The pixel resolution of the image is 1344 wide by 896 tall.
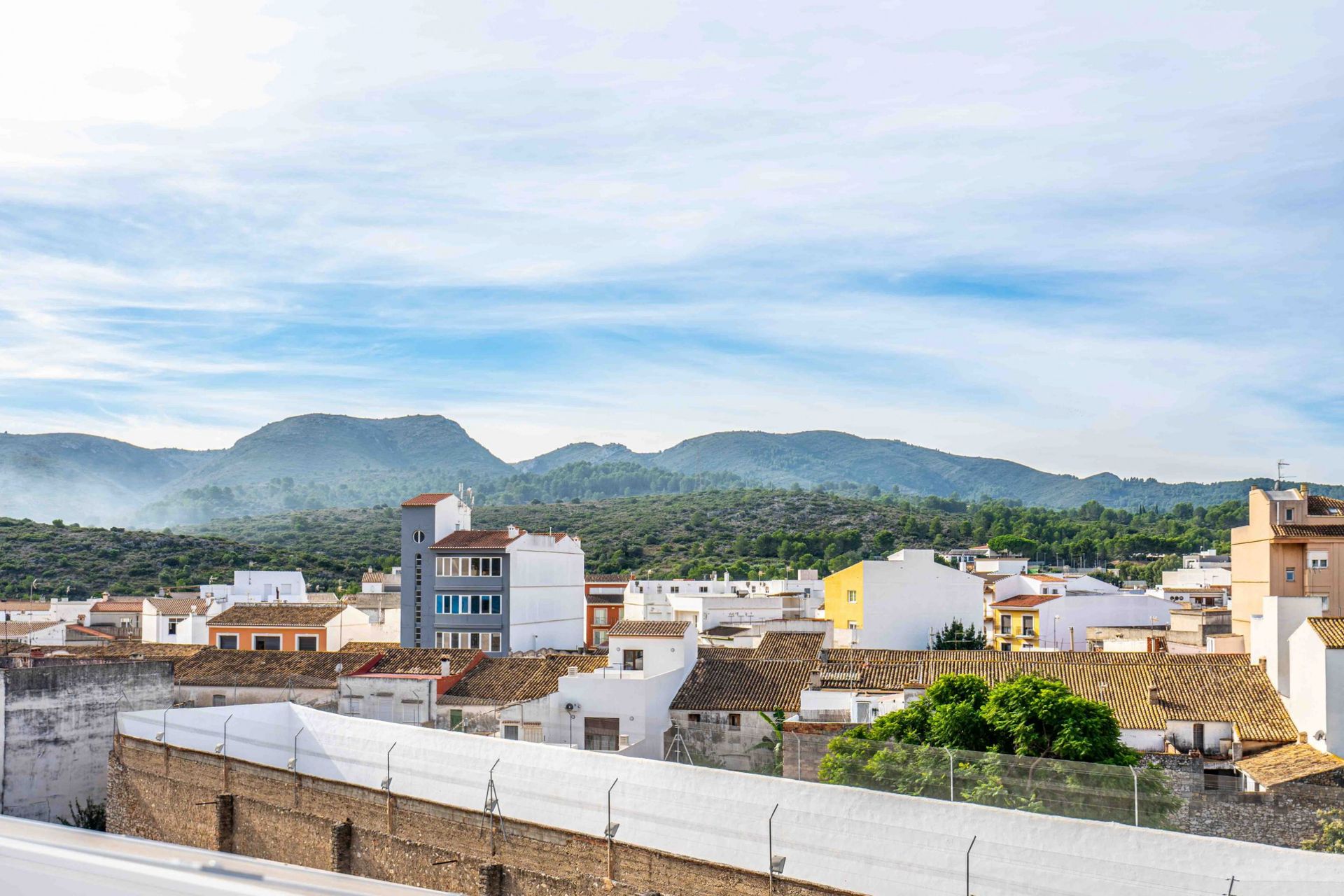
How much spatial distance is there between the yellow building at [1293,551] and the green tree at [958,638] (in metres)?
9.94

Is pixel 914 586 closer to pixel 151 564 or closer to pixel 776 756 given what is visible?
pixel 776 756

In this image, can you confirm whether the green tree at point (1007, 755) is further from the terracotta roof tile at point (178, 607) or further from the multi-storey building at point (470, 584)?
the terracotta roof tile at point (178, 607)

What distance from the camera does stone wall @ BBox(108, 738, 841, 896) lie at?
15719mm

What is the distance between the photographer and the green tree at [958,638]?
4325 centimetres

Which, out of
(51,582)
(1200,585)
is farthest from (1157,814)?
(51,582)

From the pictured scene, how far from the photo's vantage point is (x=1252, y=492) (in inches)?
1422

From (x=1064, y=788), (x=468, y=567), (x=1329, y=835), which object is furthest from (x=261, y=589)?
(x=1329, y=835)

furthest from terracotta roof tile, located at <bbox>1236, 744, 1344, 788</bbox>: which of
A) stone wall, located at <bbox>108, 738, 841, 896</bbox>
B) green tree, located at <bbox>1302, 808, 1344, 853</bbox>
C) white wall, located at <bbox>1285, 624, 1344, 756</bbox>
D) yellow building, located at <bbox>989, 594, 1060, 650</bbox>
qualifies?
yellow building, located at <bbox>989, 594, 1060, 650</bbox>

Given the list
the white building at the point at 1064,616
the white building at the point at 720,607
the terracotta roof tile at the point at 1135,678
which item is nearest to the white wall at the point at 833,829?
the terracotta roof tile at the point at 1135,678

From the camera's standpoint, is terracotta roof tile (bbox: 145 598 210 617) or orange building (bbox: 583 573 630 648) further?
orange building (bbox: 583 573 630 648)

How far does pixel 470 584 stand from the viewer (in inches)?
1612

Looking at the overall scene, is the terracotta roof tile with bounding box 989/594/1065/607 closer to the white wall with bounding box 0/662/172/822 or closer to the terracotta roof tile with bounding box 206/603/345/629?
the terracotta roof tile with bounding box 206/603/345/629

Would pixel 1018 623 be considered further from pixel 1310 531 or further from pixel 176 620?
pixel 176 620

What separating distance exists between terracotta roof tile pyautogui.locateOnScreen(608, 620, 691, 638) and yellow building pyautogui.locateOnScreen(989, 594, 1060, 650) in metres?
22.2
